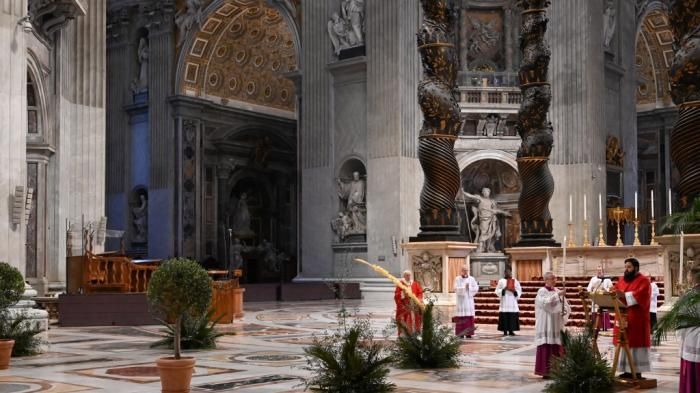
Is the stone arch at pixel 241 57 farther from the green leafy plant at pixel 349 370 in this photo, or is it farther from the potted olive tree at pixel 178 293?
the green leafy plant at pixel 349 370

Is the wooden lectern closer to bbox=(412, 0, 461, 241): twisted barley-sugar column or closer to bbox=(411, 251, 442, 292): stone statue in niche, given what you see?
bbox=(412, 0, 461, 241): twisted barley-sugar column

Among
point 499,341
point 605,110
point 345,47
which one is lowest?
point 499,341

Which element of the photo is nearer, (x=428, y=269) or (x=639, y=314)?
(x=639, y=314)

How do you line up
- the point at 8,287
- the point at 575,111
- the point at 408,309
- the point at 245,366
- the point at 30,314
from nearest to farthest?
the point at 245,366 < the point at 8,287 < the point at 408,309 < the point at 30,314 < the point at 575,111

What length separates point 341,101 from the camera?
2998 centimetres

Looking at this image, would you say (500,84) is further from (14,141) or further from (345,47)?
(14,141)

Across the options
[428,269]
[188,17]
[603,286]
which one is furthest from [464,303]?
[188,17]

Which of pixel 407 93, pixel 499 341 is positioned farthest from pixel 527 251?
pixel 407 93

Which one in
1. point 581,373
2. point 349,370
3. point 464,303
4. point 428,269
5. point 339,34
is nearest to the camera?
point 349,370

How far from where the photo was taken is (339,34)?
2986cm

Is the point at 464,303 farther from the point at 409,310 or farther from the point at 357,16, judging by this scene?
the point at 357,16

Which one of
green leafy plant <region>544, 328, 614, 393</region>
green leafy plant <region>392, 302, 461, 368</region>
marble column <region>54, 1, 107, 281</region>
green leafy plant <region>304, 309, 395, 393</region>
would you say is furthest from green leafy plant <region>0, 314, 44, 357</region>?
marble column <region>54, 1, 107, 281</region>

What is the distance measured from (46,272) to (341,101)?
1197cm

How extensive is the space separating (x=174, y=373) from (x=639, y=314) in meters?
4.50
